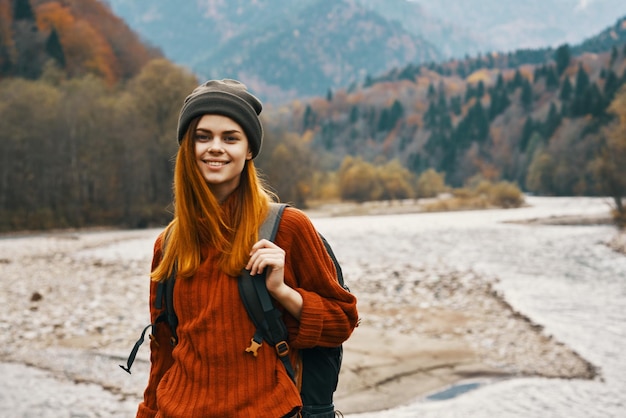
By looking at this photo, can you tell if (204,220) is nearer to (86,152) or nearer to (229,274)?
(229,274)

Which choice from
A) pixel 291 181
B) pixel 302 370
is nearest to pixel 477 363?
pixel 302 370

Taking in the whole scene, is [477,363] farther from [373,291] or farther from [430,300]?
[373,291]

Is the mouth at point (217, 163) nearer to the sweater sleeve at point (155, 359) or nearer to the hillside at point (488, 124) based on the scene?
the sweater sleeve at point (155, 359)

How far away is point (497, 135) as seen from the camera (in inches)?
4710

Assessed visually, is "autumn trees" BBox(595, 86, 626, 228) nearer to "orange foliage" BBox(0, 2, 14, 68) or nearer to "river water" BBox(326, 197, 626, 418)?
"river water" BBox(326, 197, 626, 418)

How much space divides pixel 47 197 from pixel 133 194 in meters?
5.48

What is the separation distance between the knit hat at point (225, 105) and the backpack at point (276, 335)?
0.30m

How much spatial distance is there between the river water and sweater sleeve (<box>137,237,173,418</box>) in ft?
15.9

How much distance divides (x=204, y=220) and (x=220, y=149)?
0.82ft

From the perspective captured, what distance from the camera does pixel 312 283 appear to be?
217cm

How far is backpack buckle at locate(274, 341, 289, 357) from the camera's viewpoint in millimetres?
2072

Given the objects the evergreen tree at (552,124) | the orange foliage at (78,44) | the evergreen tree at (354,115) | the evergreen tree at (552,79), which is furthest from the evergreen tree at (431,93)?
the orange foliage at (78,44)

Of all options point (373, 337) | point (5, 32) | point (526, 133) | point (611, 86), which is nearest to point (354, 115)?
point (526, 133)

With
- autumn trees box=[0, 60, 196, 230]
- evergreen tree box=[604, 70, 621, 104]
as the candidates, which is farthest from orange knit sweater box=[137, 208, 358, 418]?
evergreen tree box=[604, 70, 621, 104]
